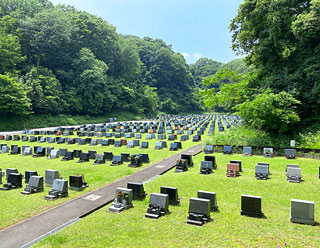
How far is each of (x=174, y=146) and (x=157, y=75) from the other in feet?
366

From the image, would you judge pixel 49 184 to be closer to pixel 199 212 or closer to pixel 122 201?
pixel 122 201

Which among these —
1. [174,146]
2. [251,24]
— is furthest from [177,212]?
[251,24]

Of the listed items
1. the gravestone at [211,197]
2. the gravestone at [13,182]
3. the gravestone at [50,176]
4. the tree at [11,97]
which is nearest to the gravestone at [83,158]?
the gravestone at [50,176]

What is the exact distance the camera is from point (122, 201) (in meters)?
10.3

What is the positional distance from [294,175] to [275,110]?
9.17m

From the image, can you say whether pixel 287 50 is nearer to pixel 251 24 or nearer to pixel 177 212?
pixel 251 24

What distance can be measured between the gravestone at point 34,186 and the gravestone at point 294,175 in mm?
13489

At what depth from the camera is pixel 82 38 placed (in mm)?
82062

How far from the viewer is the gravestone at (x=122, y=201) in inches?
400

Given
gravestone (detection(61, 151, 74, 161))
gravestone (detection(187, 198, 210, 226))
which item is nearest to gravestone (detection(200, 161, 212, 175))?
gravestone (detection(187, 198, 210, 226))

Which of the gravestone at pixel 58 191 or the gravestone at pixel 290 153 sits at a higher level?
the gravestone at pixel 290 153

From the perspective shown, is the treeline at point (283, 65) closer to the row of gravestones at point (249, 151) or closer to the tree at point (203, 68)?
the row of gravestones at point (249, 151)

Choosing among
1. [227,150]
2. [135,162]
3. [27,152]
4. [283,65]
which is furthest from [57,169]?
[283,65]

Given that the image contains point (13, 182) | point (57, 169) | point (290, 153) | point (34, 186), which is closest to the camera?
point (34, 186)
